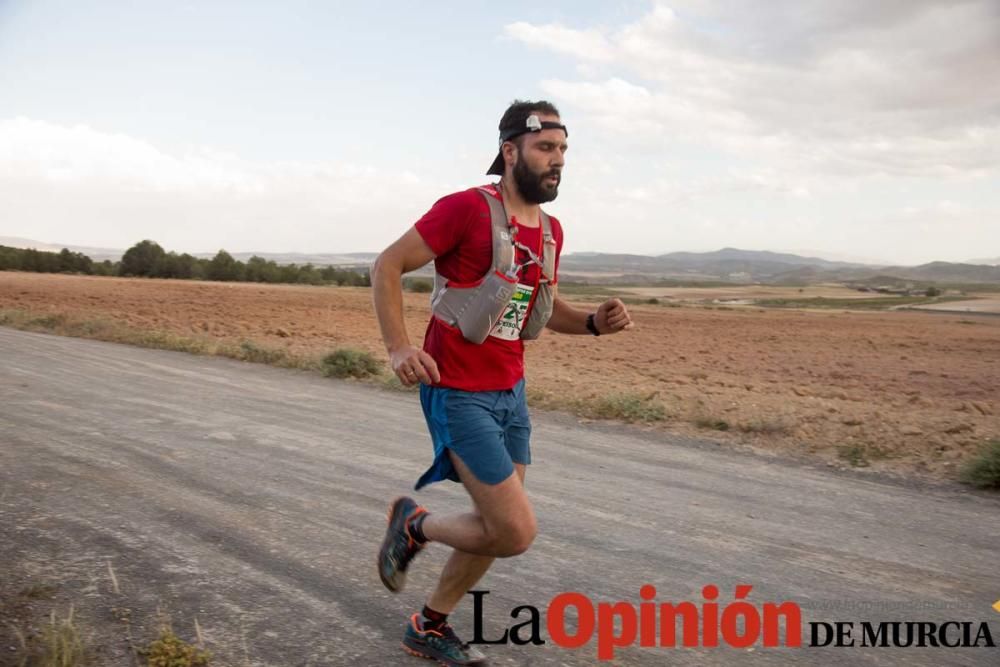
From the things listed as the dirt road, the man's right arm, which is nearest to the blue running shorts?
the man's right arm

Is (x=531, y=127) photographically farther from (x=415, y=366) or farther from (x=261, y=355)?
(x=261, y=355)

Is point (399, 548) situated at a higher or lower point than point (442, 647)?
higher

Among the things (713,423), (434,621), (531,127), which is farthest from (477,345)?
(713,423)

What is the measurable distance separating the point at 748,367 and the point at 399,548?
19.2m

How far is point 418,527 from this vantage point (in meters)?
3.46

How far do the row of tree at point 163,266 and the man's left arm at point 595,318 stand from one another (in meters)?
68.3

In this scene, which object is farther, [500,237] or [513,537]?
[500,237]

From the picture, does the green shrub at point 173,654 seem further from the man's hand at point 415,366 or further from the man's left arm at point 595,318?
the man's left arm at point 595,318

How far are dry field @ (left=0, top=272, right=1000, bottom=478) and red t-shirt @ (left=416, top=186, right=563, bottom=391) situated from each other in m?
5.66

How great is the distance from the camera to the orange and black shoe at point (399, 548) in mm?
3502

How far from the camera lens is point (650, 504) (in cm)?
593

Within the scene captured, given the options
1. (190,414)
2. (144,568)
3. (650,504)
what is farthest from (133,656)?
(190,414)

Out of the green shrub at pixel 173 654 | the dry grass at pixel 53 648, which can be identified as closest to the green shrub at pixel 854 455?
the green shrub at pixel 173 654

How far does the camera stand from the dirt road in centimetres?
367
